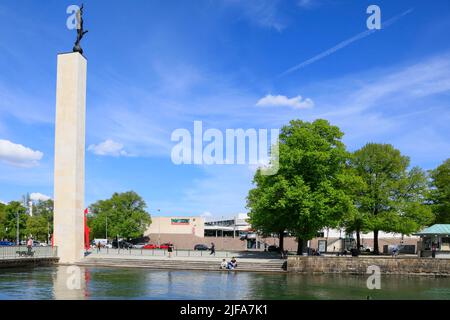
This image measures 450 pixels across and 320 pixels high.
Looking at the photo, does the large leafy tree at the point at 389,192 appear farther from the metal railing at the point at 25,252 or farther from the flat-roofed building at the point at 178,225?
the flat-roofed building at the point at 178,225

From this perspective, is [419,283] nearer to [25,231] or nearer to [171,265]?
[171,265]

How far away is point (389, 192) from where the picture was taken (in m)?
58.2

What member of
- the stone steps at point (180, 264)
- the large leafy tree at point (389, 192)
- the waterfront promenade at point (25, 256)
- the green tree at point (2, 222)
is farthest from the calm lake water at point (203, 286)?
the green tree at point (2, 222)

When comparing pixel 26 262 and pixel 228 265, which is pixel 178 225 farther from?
pixel 228 265

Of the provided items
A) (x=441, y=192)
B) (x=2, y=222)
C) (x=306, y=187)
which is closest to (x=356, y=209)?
(x=306, y=187)

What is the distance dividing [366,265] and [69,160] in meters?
30.1

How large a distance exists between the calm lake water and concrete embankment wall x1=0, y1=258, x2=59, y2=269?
152cm

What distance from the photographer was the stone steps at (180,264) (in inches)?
1662

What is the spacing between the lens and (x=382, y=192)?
2274 inches

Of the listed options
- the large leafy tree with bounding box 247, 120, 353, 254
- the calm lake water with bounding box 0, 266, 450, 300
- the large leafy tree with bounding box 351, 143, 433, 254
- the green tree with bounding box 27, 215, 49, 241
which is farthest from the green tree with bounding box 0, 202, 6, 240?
the large leafy tree with bounding box 351, 143, 433, 254

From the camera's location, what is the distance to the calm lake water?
25.5 metres

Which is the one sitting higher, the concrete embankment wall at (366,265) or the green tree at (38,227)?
the concrete embankment wall at (366,265)

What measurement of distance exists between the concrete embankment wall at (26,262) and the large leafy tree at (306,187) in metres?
21.1
